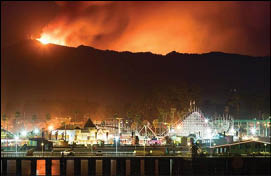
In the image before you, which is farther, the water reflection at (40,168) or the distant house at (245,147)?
the water reflection at (40,168)

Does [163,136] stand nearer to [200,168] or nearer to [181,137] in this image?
[181,137]

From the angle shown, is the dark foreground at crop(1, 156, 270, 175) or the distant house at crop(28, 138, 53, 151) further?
the distant house at crop(28, 138, 53, 151)

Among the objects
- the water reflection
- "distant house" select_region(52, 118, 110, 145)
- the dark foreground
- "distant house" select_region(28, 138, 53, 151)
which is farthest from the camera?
"distant house" select_region(52, 118, 110, 145)

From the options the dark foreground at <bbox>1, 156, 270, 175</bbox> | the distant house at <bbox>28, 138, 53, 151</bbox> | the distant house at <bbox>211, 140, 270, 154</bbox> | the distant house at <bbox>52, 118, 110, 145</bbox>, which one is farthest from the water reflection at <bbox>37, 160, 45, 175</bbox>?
the distant house at <bbox>211, 140, 270, 154</bbox>

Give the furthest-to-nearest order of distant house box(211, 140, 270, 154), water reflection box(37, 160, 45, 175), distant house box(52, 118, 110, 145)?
distant house box(52, 118, 110, 145)
water reflection box(37, 160, 45, 175)
distant house box(211, 140, 270, 154)

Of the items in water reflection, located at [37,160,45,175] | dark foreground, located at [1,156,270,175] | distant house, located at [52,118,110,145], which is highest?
distant house, located at [52,118,110,145]

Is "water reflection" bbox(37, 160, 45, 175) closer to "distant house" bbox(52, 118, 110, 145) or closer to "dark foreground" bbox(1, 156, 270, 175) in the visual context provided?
"dark foreground" bbox(1, 156, 270, 175)

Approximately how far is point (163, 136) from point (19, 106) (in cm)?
8885

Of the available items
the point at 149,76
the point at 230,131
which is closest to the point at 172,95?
the point at 230,131

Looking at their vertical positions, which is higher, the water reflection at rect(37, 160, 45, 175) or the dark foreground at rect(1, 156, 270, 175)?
the dark foreground at rect(1, 156, 270, 175)

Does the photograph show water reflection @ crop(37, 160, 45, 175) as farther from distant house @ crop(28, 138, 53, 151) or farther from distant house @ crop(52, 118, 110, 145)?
distant house @ crop(52, 118, 110, 145)

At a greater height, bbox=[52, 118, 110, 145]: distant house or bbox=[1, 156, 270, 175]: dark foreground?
bbox=[52, 118, 110, 145]: distant house

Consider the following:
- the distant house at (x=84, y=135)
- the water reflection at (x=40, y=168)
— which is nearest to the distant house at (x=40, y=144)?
the water reflection at (x=40, y=168)

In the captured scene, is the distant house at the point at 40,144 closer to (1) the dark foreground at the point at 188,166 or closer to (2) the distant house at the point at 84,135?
(2) the distant house at the point at 84,135
